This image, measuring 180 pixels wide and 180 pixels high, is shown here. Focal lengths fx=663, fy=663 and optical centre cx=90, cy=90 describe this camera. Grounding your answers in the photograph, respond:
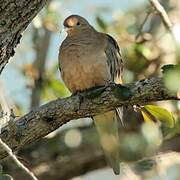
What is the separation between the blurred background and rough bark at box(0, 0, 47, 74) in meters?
1.26

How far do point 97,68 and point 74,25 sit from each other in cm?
60

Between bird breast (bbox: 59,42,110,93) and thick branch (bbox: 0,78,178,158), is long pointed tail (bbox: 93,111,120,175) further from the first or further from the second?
thick branch (bbox: 0,78,178,158)

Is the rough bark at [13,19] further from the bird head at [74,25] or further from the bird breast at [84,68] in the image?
the bird head at [74,25]

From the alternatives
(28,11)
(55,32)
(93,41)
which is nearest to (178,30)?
(93,41)

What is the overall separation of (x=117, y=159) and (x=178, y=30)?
2.62 ft

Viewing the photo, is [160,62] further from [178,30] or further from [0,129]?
[0,129]

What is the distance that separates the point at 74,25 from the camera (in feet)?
13.5

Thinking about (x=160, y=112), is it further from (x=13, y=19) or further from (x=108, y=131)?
(x=108, y=131)

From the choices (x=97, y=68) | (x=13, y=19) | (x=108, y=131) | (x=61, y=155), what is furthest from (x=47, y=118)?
(x=61, y=155)

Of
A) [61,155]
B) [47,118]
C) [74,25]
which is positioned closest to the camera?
[47,118]

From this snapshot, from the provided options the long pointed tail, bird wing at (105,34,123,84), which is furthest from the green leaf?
the long pointed tail

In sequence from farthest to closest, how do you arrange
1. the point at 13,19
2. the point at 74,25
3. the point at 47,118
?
the point at 74,25, the point at 47,118, the point at 13,19

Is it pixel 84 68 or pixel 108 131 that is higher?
pixel 84 68

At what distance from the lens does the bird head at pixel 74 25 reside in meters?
4.07
